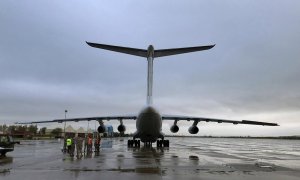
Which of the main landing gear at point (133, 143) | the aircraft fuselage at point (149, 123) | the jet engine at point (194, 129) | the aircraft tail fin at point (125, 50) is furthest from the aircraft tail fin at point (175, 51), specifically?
the jet engine at point (194, 129)

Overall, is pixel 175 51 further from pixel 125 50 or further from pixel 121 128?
pixel 121 128

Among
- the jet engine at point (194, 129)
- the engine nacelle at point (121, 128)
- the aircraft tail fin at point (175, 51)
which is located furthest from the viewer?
the engine nacelle at point (121, 128)

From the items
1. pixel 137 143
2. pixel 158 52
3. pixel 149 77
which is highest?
pixel 158 52

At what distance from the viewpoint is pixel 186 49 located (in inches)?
914

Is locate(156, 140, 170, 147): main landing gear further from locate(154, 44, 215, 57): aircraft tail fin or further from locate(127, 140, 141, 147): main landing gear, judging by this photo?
locate(154, 44, 215, 57): aircraft tail fin

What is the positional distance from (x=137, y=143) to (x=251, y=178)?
23.9 meters

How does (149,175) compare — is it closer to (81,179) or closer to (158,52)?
(81,179)

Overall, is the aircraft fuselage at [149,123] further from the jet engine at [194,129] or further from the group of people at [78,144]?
the jet engine at [194,129]

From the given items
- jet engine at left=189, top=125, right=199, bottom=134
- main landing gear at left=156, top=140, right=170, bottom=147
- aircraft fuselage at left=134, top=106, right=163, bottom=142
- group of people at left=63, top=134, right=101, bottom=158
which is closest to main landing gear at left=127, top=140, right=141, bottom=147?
main landing gear at left=156, top=140, right=170, bottom=147

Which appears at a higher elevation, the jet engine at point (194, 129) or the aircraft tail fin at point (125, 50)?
the aircraft tail fin at point (125, 50)

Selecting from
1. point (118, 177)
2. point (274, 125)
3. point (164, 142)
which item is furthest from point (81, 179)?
point (274, 125)

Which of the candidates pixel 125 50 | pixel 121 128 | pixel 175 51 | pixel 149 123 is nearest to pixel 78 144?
pixel 125 50

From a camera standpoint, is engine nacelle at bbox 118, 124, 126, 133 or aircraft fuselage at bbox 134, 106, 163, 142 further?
engine nacelle at bbox 118, 124, 126, 133

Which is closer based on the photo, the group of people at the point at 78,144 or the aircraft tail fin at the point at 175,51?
the group of people at the point at 78,144
